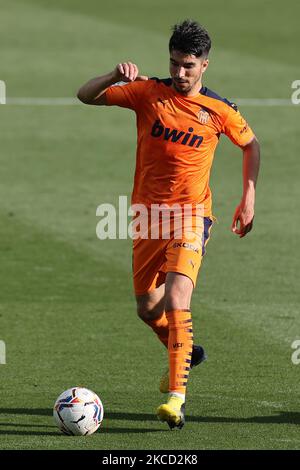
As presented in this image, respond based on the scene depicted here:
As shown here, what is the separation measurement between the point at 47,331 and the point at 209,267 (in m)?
3.97

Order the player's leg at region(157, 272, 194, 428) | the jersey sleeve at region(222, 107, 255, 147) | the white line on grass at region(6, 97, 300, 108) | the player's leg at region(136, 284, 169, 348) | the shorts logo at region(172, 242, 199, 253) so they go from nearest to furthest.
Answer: the player's leg at region(157, 272, 194, 428) < the shorts logo at region(172, 242, 199, 253) < the jersey sleeve at region(222, 107, 255, 147) < the player's leg at region(136, 284, 169, 348) < the white line on grass at region(6, 97, 300, 108)

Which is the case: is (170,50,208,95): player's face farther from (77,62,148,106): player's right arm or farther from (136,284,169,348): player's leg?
(136,284,169,348): player's leg

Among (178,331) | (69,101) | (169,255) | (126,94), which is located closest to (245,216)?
(169,255)

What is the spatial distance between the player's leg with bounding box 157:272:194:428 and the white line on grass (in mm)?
19602

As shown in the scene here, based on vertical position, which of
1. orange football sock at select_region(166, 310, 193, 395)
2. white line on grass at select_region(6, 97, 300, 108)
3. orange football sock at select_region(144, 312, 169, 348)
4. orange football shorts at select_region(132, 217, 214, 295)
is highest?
white line on grass at select_region(6, 97, 300, 108)

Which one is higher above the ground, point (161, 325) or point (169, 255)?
point (169, 255)

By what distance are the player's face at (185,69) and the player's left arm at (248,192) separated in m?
0.72

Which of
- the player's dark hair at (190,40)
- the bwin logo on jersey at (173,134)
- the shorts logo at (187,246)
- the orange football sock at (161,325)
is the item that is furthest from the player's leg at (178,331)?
the player's dark hair at (190,40)

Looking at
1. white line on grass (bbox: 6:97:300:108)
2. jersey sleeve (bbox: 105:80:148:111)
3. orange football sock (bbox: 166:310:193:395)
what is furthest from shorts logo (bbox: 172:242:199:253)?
white line on grass (bbox: 6:97:300:108)

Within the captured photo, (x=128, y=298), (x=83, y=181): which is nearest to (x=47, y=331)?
(x=128, y=298)

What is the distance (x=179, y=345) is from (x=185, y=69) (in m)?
2.17

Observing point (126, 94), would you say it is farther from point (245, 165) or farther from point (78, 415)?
point (78, 415)

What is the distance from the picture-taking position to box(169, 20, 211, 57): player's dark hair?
997cm

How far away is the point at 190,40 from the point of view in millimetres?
9992
